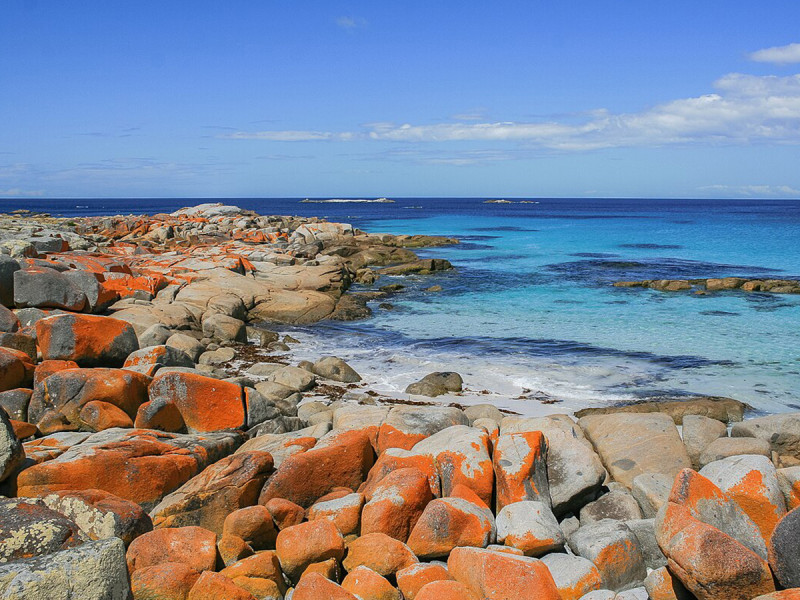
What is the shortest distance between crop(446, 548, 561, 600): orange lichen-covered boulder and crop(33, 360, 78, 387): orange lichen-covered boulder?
6925 millimetres

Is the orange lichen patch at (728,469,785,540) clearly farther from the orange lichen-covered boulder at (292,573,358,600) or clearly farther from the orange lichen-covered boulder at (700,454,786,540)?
the orange lichen-covered boulder at (292,573,358,600)

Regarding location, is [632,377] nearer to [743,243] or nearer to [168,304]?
[168,304]

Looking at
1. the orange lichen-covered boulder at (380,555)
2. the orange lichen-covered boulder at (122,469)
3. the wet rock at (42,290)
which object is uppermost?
the wet rock at (42,290)

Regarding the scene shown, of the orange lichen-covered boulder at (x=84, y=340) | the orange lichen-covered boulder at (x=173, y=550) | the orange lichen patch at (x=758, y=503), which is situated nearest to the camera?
the orange lichen-covered boulder at (x=173, y=550)

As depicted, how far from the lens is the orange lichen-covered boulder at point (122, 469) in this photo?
7082 millimetres

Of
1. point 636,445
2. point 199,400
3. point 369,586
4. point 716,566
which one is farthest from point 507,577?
point 199,400

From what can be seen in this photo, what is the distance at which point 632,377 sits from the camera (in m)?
15.2

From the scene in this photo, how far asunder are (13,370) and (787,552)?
988 centimetres

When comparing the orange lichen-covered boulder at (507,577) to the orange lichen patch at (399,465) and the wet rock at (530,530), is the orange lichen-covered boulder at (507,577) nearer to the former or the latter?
the wet rock at (530,530)

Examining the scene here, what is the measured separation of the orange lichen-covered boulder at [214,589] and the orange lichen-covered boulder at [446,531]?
1726mm

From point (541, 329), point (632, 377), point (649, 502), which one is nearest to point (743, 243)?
point (541, 329)

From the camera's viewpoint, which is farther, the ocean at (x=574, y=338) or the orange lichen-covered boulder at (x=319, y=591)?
the ocean at (x=574, y=338)

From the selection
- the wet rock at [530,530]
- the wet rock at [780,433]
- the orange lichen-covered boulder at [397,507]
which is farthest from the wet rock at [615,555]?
the wet rock at [780,433]

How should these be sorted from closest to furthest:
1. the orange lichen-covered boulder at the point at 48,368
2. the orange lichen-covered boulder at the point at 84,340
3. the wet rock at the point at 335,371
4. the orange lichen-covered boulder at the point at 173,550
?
the orange lichen-covered boulder at the point at 173,550, the orange lichen-covered boulder at the point at 48,368, the orange lichen-covered boulder at the point at 84,340, the wet rock at the point at 335,371
